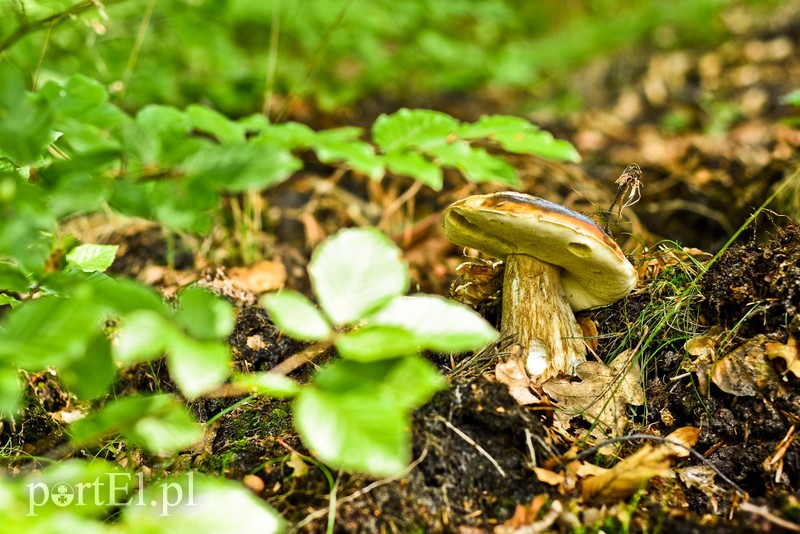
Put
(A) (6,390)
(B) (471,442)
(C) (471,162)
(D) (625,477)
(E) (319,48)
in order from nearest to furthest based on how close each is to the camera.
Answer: (A) (6,390) → (D) (625,477) → (B) (471,442) → (C) (471,162) → (E) (319,48)

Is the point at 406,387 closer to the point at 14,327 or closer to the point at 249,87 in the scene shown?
the point at 14,327

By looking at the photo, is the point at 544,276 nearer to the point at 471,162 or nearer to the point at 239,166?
the point at 471,162

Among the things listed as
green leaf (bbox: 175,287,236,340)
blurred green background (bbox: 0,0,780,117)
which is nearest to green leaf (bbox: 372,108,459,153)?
green leaf (bbox: 175,287,236,340)

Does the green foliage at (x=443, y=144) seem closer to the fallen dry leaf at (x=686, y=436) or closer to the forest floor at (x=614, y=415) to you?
the forest floor at (x=614, y=415)

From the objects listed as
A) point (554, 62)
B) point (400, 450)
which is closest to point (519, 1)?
point (554, 62)

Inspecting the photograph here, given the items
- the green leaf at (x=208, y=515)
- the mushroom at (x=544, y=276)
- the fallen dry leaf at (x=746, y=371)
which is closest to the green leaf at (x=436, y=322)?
the green leaf at (x=208, y=515)

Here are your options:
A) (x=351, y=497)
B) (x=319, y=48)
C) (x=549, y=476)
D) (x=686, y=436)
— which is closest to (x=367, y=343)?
(x=351, y=497)

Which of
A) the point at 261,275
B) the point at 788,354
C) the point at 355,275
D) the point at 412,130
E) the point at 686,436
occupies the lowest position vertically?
the point at 261,275
